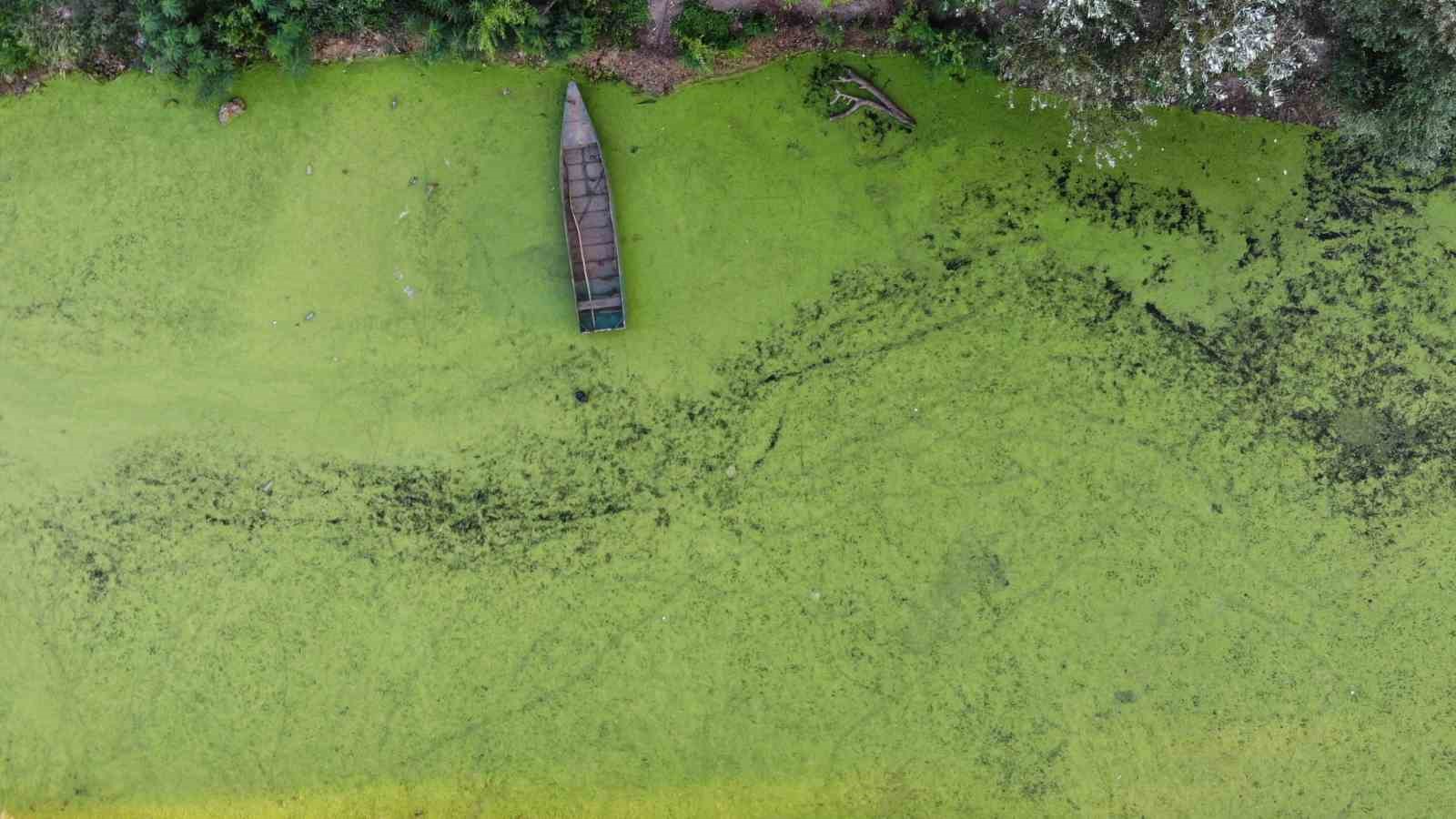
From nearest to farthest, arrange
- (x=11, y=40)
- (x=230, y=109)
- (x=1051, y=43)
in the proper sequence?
(x=1051, y=43) → (x=11, y=40) → (x=230, y=109)

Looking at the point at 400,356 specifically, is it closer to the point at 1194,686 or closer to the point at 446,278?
the point at 446,278

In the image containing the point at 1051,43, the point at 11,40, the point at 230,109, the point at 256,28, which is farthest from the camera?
the point at 230,109

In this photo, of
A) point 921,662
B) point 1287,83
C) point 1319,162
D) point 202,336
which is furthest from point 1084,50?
point 202,336

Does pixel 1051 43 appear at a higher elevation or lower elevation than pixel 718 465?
higher

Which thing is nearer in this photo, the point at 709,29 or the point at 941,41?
the point at 941,41

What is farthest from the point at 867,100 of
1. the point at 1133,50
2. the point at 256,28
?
the point at 256,28

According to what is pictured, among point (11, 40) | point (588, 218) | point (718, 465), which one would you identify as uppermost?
point (11, 40)

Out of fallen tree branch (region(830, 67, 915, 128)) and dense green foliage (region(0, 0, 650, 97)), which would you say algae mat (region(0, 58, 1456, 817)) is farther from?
dense green foliage (region(0, 0, 650, 97))

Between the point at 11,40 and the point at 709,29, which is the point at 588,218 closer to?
the point at 709,29
